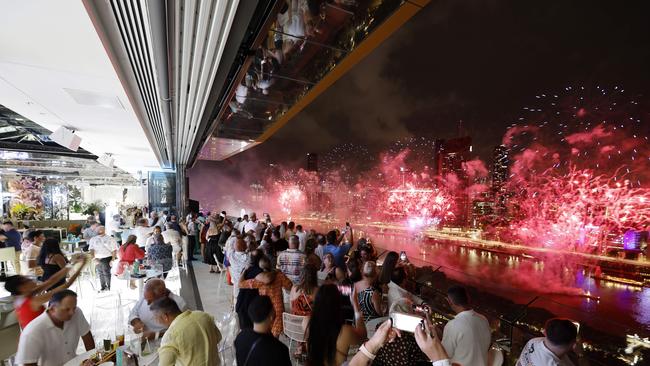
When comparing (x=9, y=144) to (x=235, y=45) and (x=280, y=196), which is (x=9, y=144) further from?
(x=280, y=196)

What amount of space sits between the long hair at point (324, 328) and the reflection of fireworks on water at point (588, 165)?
3658 cm

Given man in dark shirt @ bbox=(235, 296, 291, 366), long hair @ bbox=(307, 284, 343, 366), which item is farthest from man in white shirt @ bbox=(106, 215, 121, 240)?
long hair @ bbox=(307, 284, 343, 366)

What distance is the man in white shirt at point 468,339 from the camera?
8.00 feet

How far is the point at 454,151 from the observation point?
234 ft

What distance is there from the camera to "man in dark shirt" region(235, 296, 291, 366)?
74.2 inches

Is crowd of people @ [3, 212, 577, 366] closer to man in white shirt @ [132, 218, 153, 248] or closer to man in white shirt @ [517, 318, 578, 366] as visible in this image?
man in white shirt @ [517, 318, 578, 366]

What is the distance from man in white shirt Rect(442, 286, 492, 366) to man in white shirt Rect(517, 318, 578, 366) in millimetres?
349

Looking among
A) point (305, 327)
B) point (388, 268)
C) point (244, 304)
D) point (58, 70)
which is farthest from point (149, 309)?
point (388, 268)

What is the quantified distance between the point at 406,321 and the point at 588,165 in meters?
42.4

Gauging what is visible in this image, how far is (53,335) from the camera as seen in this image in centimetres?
254

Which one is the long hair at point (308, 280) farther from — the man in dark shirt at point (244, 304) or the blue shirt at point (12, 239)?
the blue shirt at point (12, 239)

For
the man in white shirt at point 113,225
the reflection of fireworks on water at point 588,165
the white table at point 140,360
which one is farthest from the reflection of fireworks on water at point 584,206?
the man in white shirt at point 113,225

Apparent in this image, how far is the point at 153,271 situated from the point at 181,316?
4.02 metres

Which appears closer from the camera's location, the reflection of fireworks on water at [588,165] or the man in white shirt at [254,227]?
the man in white shirt at [254,227]
